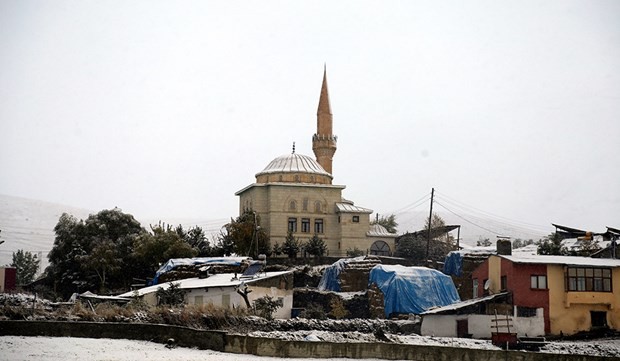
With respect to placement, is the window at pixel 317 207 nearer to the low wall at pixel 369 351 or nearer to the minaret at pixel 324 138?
the minaret at pixel 324 138

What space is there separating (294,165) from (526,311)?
3404 centimetres

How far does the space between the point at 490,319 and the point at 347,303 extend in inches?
360

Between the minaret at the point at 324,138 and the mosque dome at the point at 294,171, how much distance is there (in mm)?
4566

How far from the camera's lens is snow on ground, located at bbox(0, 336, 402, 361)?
21109 millimetres

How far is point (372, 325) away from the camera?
107ft

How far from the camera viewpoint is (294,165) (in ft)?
212

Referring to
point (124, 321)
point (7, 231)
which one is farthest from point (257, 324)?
point (7, 231)

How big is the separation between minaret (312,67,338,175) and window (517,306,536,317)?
129ft

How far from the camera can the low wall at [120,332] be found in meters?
23.9

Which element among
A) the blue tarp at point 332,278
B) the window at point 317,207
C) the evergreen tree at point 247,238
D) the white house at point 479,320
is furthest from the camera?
the window at point 317,207

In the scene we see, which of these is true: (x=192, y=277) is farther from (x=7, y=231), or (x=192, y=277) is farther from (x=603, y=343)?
(x=7, y=231)

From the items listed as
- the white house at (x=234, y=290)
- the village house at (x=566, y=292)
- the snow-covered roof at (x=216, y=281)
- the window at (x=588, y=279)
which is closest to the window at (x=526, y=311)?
the village house at (x=566, y=292)

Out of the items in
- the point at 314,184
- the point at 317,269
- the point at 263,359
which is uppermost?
the point at 314,184

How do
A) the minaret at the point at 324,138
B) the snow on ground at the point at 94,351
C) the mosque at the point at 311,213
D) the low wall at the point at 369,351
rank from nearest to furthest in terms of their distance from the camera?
the snow on ground at the point at 94,351
the low wall at the point at 369,351
the mosque at the point at 311,213
the minaret at the point at 324,138
